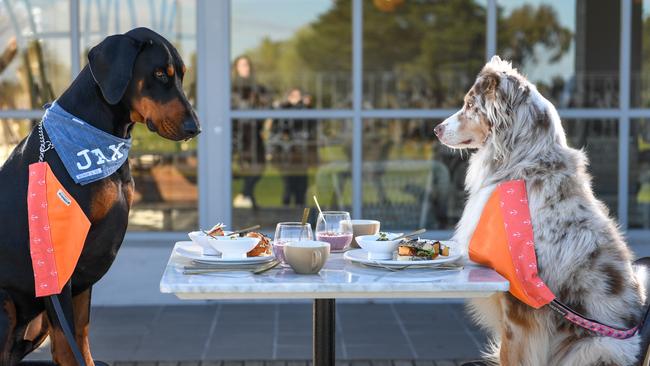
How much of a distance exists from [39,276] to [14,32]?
453cm

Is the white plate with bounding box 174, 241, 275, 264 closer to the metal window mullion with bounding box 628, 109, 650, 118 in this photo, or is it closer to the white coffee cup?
the white coffee cup

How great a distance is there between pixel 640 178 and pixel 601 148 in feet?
1.44

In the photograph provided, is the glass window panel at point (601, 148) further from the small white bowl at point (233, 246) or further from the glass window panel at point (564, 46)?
the small white bowl at point (233, 246)

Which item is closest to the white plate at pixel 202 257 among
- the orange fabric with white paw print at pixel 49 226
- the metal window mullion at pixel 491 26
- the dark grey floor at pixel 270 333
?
the orange fabric with white paw print at pixel 49 226

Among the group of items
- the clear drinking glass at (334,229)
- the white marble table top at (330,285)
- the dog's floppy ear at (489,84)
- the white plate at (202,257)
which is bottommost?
the white marble table top at (330,285)

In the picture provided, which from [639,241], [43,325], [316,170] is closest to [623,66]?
[639,241]

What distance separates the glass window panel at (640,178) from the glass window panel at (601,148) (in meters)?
0.16

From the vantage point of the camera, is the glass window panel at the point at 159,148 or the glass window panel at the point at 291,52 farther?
the glass window panel at the point at 291,52

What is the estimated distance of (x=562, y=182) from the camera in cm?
263

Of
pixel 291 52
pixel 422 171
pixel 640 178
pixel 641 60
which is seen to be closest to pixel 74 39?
pixel 422 171

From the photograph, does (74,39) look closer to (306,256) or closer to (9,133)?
(9,133)

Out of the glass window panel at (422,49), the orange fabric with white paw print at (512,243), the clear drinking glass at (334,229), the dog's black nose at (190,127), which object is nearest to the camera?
the orange fabric with white paw print at (512,243)

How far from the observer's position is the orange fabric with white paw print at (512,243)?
255cm

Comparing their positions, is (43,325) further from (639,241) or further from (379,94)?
(379,94)
